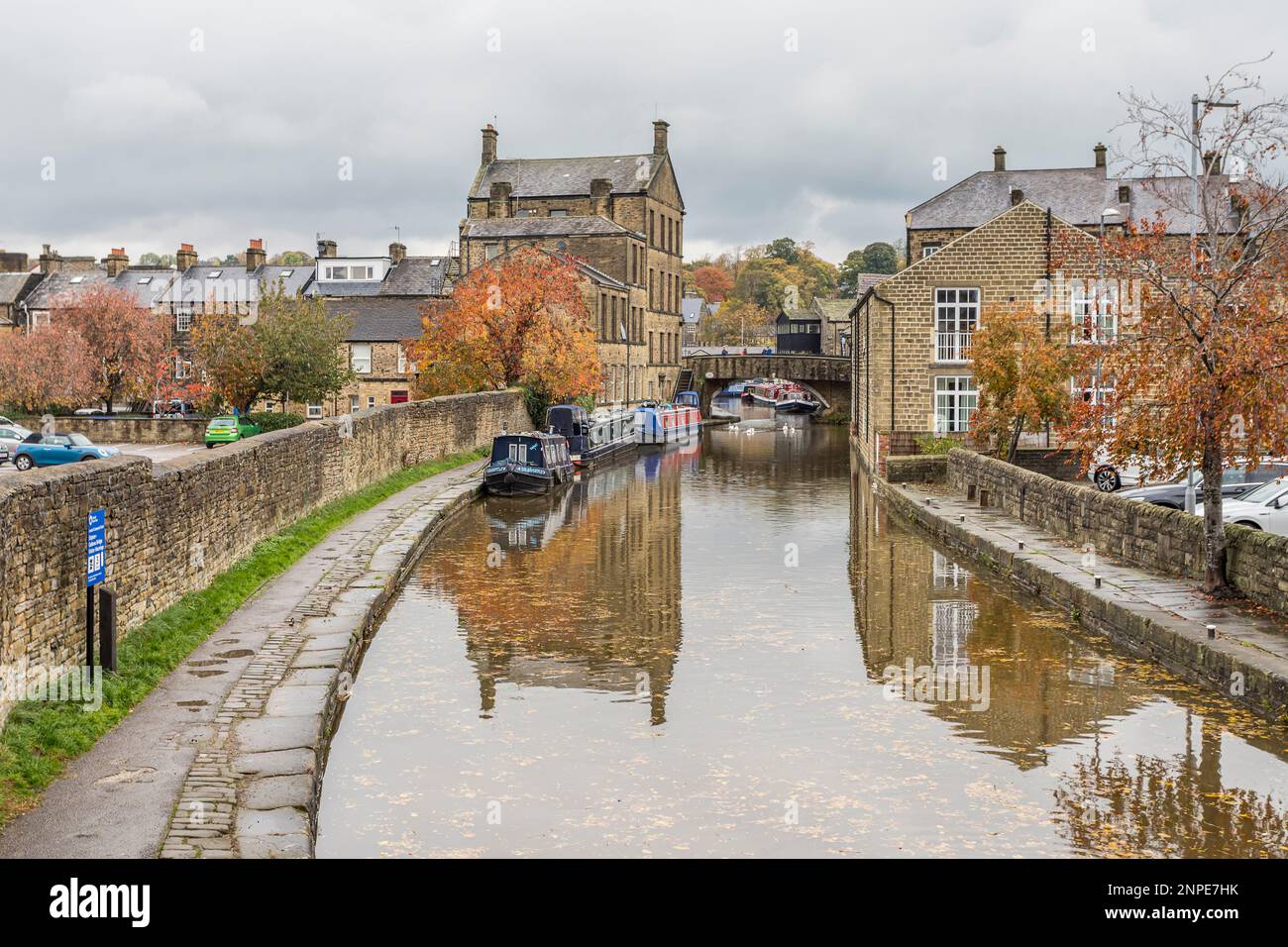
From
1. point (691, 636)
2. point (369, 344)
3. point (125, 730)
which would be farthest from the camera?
point (369, 344)

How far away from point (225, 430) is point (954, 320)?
75.0ft

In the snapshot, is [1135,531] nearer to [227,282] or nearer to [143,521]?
[143,521]

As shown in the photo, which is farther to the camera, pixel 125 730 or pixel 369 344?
pixel 369 344

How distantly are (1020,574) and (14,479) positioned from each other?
13.6 m

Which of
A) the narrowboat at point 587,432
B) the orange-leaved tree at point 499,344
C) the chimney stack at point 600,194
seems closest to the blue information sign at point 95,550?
the narrowboat at point 587,432

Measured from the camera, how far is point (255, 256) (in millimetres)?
73812

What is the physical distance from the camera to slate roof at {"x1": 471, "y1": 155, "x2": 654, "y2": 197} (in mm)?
72688

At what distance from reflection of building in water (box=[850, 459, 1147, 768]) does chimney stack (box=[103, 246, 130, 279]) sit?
6453 cm

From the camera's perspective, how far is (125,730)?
1046 cm

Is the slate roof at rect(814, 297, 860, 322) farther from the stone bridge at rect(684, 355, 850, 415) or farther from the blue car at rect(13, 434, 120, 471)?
the blue car at rect(13, 434, 120, 471)

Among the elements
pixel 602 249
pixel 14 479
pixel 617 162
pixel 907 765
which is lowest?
pixel 907 765

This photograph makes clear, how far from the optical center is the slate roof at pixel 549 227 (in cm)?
6656
